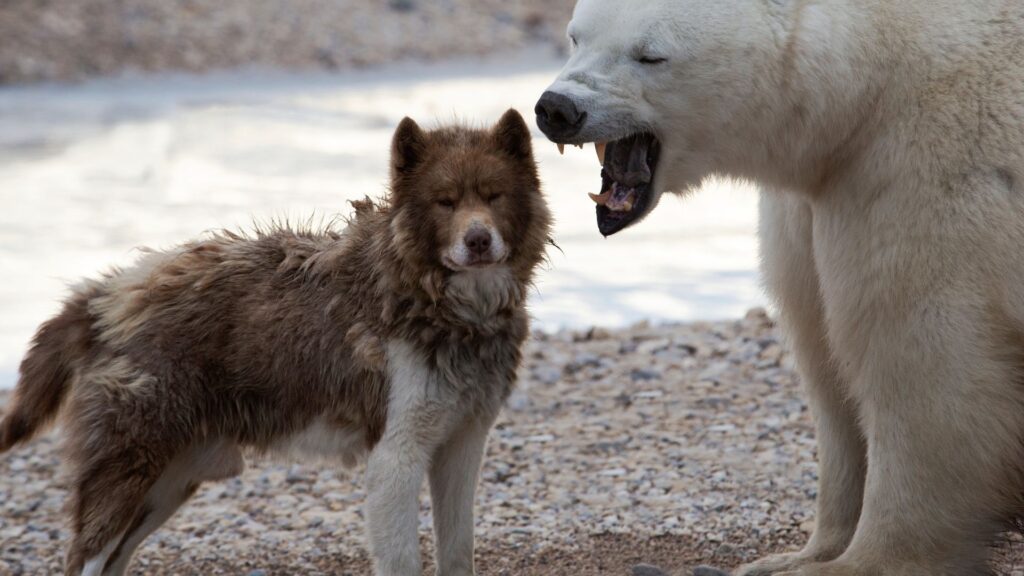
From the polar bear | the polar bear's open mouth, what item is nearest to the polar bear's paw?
the polar bear

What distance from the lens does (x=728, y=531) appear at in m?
4.89

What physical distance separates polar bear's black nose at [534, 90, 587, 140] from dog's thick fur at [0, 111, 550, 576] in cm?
34

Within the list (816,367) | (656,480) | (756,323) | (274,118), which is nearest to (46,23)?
(274,118)

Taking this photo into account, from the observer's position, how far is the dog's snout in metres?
3.86

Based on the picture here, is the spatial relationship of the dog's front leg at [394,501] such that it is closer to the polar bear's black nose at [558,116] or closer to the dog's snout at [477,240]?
the dog's snout at [477,240]

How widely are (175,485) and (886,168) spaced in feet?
7.27

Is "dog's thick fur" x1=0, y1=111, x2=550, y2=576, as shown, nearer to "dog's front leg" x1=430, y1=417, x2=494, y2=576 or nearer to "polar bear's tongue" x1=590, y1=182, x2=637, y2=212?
"dog's front leg" x1=430, y1=417, x2=494, y2=576

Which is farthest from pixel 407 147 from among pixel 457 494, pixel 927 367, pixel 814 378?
pixel 927 367

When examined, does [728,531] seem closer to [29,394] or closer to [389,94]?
[29,394]

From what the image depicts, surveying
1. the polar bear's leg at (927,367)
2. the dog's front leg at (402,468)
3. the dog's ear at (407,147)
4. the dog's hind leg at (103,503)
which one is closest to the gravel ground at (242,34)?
the dog's hind leg at (103,503)

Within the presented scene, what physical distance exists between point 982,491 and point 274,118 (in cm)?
986

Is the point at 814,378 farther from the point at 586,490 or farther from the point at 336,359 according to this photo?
the point at 336,359

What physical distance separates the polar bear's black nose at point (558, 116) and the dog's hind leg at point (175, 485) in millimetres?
1369

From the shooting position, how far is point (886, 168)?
371cm
